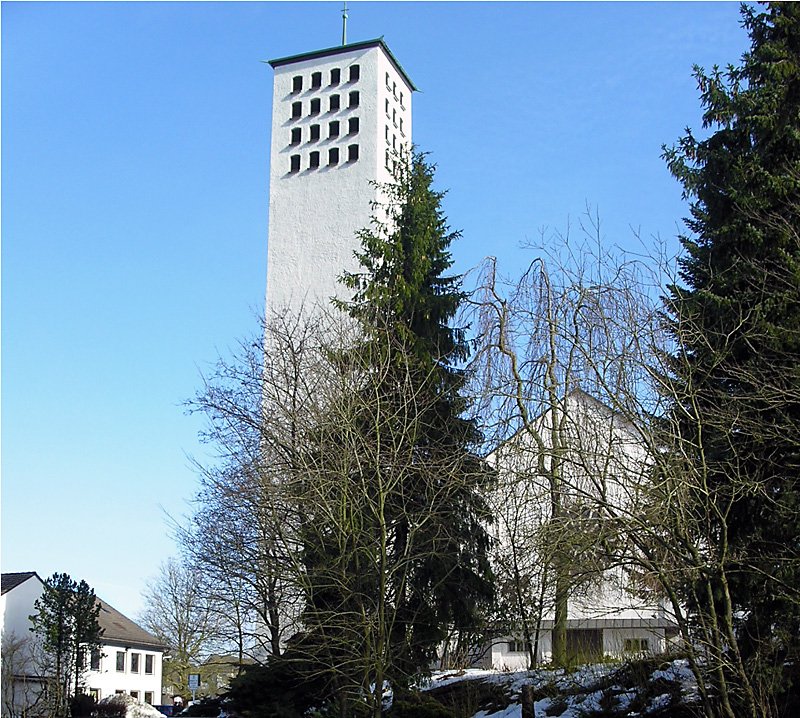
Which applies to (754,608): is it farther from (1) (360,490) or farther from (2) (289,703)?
(2) (289,703)

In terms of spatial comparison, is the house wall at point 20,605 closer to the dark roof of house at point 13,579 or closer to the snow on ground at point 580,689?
the dark roof of house at point 13,579

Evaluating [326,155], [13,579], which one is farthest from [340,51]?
[13,579]

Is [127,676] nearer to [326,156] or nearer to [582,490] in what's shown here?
[326,156]

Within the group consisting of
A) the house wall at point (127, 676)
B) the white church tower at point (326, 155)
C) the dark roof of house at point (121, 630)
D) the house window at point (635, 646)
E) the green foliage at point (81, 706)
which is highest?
the white church tower at point (326, 155)

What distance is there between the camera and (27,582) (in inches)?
1921

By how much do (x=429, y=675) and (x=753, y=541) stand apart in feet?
29.3

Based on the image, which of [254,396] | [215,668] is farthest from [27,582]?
[254,396]

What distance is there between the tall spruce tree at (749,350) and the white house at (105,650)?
110 feet

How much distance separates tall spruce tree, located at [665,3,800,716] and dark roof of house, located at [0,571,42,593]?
40.0 meters

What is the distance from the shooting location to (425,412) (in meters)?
21.5

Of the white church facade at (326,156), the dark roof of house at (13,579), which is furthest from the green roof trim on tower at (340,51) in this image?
the dark roof of house at (13,579)

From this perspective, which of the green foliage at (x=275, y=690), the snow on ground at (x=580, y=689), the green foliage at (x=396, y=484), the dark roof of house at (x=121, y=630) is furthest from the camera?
the dark roof of house at (x=121, y=630)

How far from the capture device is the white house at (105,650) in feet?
143

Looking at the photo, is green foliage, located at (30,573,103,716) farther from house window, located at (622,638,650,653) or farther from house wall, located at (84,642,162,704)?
house window, located at (622,638,650,653)
